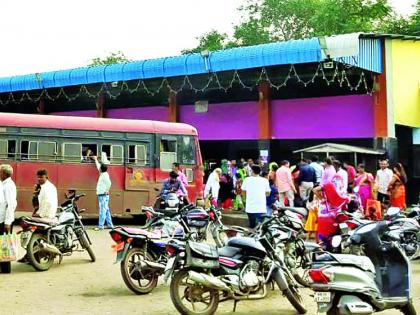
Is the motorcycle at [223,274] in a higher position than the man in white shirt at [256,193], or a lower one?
lower

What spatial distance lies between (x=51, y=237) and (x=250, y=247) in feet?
12.7

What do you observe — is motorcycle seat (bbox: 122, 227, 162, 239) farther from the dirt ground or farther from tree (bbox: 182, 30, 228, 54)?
tree (bbox: 182, 30, 228, 54)

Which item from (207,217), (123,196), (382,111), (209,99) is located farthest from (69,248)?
(209,99)

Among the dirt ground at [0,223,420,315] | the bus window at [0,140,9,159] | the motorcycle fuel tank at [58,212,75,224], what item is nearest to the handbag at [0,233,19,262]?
the dirt ground at [0,223,420,315]

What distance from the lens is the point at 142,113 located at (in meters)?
24.4

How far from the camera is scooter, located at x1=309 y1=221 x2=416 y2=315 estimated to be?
4922 millimetres

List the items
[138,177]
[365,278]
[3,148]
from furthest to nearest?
[138,177] < [3,148] < [365,278]

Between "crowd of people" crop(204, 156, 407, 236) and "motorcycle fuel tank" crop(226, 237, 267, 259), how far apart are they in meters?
3.57

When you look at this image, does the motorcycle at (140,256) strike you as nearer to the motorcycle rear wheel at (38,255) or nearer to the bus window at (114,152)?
the motorcycle rear wheel at (38,255)

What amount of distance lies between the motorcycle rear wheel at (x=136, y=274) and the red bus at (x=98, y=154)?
764 centimetres

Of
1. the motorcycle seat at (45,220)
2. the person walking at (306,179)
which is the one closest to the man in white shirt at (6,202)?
the motorcycle seat at (45,220)

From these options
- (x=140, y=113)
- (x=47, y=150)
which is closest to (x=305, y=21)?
(x=140, y=113)

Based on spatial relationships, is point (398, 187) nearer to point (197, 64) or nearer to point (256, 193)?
point (256, 193)

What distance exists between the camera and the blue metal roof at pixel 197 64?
17.4 meters
